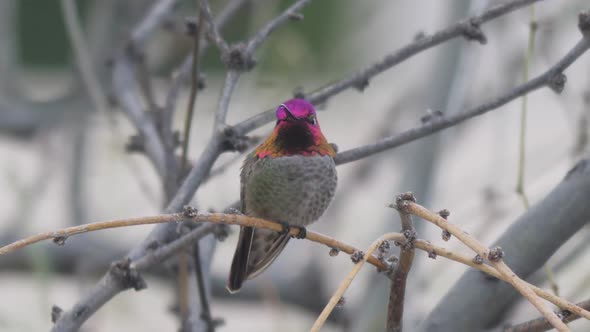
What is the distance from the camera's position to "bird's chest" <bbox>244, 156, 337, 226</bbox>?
2375 millimetres

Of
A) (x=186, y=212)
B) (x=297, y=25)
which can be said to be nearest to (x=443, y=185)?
(x=297, y=25)

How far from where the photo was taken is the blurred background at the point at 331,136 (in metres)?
3.27

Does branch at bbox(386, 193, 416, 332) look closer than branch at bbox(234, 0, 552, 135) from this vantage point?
Yes

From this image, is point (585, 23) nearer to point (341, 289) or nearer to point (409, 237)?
point (409, 237)

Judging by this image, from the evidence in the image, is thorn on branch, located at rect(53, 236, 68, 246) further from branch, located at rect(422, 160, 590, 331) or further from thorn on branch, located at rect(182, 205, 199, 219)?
branch, located at rect(422, 160, 590, 331)

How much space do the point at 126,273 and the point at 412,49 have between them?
0.84 m

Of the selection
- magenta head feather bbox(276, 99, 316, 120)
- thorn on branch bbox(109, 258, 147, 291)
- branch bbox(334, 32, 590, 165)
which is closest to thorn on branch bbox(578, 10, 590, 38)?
branch bbox(334, 32, 590, 165)

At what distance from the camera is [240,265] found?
93.7 inches

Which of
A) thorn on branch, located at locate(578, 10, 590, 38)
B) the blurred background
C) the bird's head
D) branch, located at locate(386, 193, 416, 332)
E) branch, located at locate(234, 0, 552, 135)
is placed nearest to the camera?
branch, located at locate(386, 193, 416, 332)

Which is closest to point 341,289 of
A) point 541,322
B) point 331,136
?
point 541,322

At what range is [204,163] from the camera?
73.2 inches

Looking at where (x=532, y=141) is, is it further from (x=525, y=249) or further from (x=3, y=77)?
(x=525, y=249)

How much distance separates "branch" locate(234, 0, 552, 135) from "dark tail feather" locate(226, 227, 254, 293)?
0.41 metres

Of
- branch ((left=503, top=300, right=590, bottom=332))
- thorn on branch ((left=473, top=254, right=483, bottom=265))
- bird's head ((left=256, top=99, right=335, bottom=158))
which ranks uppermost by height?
bird's head ((left=256, top=99, right=335, bottom=158))
